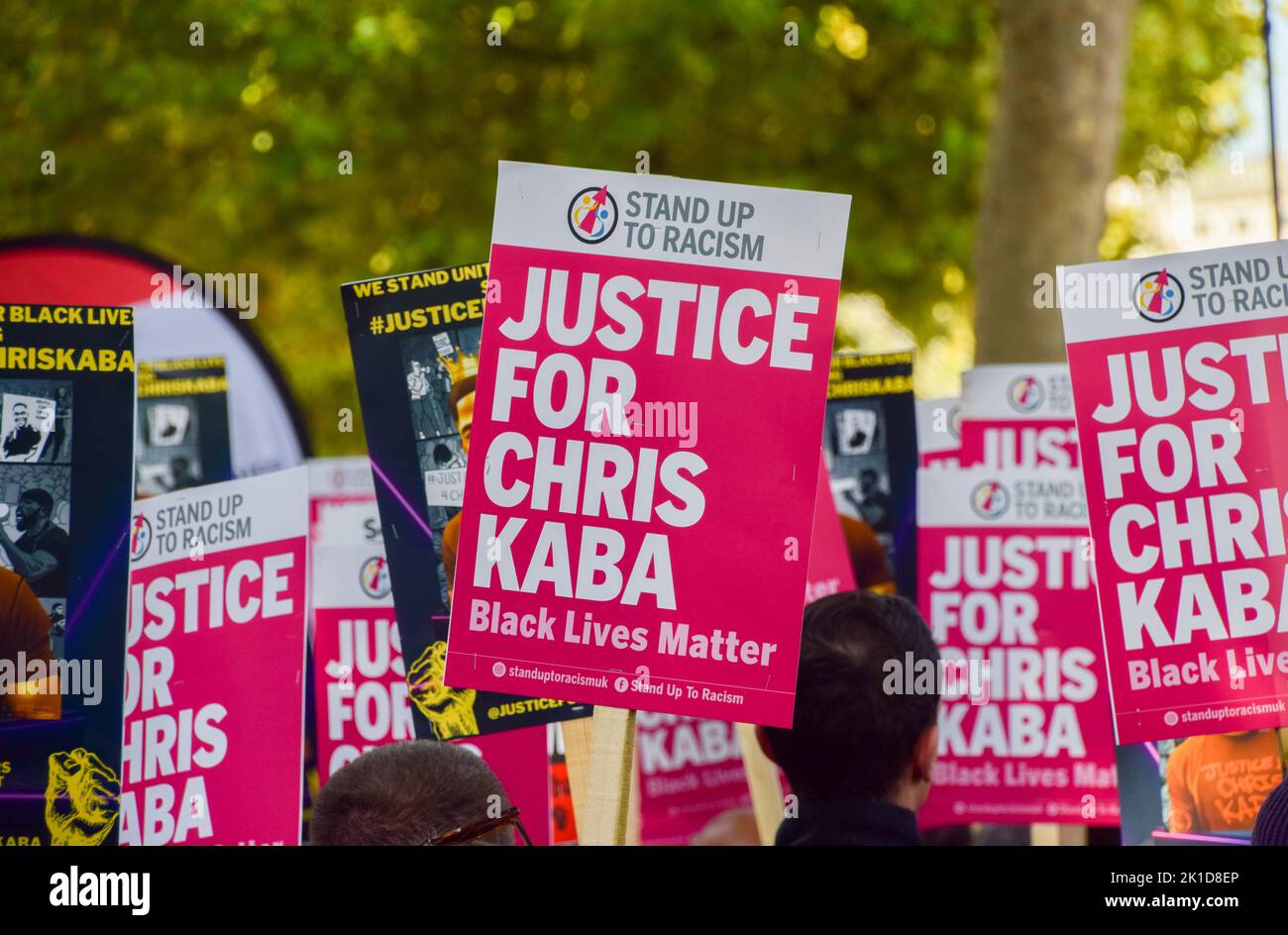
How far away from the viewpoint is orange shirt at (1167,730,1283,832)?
133 inches

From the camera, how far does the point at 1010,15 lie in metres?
7.89

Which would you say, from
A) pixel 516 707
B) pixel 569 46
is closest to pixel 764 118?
pixel 569 46

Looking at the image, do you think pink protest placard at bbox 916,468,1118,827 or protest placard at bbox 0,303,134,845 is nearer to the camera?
protest placard at bbox 0,303,134,845

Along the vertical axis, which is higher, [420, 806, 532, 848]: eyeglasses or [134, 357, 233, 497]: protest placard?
[134, 357, 233, 497]: protest placard

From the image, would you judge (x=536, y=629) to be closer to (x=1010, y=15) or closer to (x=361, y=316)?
(x=361, y=316)

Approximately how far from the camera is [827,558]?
4.06m

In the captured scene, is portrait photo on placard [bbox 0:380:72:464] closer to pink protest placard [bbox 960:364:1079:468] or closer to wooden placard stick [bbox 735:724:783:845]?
wooden placard stick [bbox 735:724:783:845]

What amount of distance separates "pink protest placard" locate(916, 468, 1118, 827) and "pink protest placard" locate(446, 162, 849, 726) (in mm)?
1448

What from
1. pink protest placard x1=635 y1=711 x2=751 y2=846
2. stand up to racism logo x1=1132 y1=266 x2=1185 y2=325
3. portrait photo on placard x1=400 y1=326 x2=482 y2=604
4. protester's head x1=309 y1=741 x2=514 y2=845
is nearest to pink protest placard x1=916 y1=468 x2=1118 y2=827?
pink protest placard x1=635 y1=711 x2=751 y2=846

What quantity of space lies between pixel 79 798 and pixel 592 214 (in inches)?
55.0

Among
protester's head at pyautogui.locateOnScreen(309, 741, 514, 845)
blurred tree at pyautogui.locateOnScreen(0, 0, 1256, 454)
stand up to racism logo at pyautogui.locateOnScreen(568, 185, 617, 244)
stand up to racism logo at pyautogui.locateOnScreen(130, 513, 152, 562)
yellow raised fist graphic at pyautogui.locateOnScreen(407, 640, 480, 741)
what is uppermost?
blurred tree at pyautogui.locateOnScreen(0, 0, 1256, 454)

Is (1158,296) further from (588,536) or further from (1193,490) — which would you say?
(588,536)

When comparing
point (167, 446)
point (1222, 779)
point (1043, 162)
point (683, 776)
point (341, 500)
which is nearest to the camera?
point (1222, 779)

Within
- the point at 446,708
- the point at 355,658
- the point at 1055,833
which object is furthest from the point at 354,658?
the point at 1055,833
